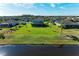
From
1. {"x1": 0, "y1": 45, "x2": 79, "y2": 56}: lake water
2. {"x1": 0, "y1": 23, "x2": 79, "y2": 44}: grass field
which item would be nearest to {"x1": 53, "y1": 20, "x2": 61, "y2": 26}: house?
{"x1": 0, "y1": 23, "x2": 79, "y2": 44}: grass field

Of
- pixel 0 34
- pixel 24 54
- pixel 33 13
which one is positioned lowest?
pixel 24 54

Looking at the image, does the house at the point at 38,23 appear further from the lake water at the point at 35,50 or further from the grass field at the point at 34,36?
the lake water at the point at 35,50

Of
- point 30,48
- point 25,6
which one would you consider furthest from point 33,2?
point 30,48

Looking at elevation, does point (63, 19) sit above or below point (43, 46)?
above

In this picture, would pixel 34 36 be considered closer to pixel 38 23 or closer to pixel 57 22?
pixel 38 23

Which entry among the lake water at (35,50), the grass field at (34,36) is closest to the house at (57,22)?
the grass field at (34,36)

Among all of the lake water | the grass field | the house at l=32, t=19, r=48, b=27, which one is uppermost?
the house at l=32, t=19, r=48, b=27

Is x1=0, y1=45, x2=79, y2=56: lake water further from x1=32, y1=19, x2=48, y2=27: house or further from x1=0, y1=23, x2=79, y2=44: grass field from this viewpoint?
x1=32, y1=19, x2=48, y2=27: house

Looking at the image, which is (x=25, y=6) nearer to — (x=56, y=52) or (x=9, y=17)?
(x=9, y=17)
